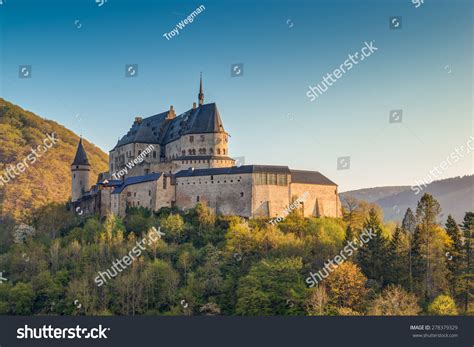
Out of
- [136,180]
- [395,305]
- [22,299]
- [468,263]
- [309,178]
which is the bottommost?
[395,305]

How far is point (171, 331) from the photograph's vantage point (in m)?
39.2

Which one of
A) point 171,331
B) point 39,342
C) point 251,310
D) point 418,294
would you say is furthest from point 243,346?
point 418,294

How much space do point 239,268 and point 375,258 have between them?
9.92m

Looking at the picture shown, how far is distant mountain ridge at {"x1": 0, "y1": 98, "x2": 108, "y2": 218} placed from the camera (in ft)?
343

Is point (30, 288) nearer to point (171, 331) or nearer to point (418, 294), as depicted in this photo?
point (171, 331)

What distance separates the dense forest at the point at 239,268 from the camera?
4959 cm

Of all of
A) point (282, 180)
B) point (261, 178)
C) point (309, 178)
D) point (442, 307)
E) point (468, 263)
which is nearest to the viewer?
point (442, 307)

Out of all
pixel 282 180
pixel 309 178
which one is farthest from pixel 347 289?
pixel 309 178

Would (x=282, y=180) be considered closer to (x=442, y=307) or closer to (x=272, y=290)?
(x=272, y=290)

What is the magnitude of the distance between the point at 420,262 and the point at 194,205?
19.1 metres

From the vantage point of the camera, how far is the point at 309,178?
64.7m

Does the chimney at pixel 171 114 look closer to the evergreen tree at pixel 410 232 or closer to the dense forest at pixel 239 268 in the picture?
the dense forest at pixel 239 268

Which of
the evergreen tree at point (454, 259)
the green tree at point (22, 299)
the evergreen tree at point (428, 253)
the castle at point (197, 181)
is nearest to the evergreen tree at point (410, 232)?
the evergreen tree at point (428, 253)

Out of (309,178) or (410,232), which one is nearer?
(410,232)
